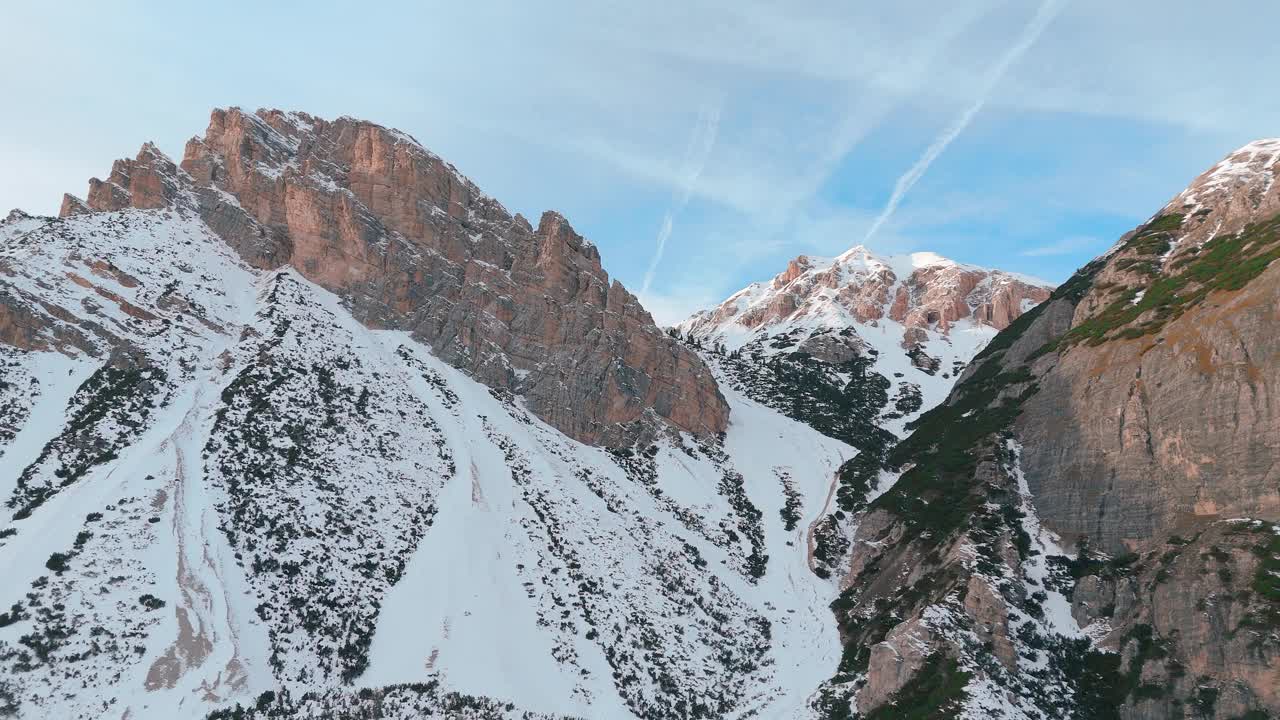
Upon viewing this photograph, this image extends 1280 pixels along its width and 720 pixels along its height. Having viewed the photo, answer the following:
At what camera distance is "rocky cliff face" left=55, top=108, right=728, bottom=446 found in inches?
3984

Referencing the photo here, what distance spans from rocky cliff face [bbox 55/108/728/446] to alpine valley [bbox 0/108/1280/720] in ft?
1.41

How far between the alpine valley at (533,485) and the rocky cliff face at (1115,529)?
0.29 m

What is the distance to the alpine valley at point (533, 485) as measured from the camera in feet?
170

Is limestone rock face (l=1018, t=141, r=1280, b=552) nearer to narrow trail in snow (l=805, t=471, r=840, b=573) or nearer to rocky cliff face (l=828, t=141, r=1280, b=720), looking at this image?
rocky cliff face (l=828, t=141, r=1280, b=720)

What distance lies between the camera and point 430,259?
351ft

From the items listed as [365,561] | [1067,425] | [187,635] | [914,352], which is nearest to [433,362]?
[365,561]

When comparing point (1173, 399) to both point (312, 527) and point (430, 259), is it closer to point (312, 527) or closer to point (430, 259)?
point (312, 527)

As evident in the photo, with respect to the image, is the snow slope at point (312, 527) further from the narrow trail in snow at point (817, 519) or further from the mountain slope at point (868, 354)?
the mountain slope at point (868, 354)

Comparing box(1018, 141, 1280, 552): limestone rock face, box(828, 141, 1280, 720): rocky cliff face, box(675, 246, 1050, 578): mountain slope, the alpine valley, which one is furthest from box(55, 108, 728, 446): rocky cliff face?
box(1018, 141, 1280, 552): limestone rock face

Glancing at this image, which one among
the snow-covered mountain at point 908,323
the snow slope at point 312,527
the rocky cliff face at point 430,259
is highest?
the snow-covered mountain at point 908,323

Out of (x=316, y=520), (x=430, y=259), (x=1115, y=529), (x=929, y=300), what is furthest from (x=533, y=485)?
(x=929, y=300)

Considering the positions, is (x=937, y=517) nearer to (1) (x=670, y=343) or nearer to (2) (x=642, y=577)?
(2) (x=642, y=577)

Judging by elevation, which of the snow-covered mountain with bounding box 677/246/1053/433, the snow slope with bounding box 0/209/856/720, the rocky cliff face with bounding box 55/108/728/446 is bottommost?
the snow slope with bounding box 0/209/856/720

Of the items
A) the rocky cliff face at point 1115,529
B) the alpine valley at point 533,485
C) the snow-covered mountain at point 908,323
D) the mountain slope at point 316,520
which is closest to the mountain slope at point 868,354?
the snow-covered mountain at point 908,323
